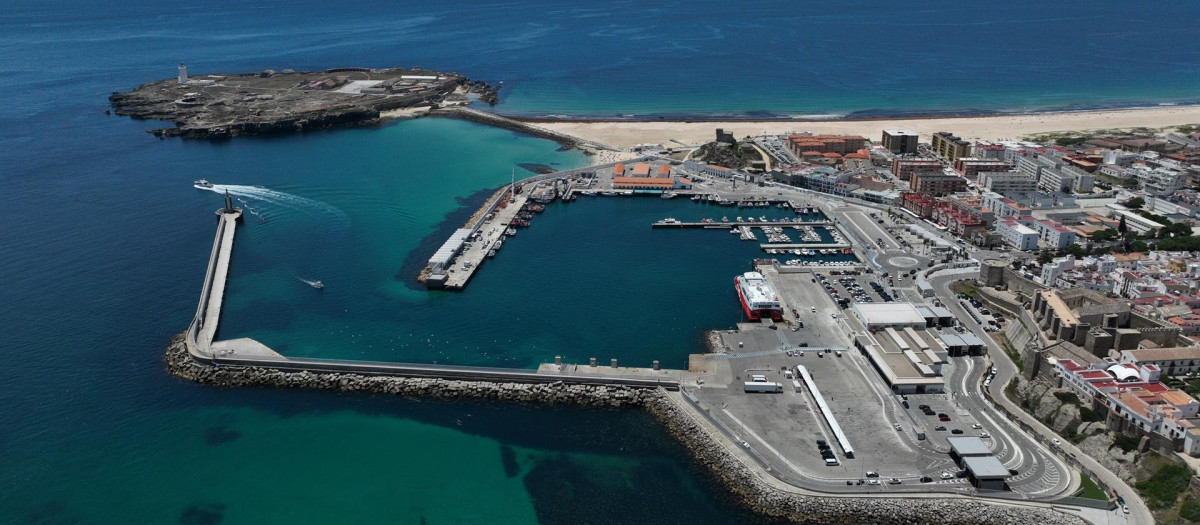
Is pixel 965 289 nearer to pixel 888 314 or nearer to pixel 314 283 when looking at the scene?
pixel 888 314

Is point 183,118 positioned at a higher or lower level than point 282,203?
higher

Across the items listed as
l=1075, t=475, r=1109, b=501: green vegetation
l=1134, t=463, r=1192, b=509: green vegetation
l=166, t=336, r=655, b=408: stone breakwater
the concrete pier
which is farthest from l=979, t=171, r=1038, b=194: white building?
the concrete pier

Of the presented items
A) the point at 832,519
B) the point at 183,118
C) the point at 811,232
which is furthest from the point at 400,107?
the point at 832,519

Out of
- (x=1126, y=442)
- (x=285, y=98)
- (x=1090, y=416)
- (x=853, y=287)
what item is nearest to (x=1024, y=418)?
(x=1090, y=416)

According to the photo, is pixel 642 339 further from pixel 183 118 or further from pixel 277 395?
pixel 183 118

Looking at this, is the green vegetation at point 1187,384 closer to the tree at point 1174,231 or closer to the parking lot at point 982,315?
the parking lot at point 982,315

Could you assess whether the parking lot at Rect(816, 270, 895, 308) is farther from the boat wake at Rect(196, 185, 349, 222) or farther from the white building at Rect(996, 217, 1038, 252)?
the boat wake at Rect(196, 185, 349, 222)

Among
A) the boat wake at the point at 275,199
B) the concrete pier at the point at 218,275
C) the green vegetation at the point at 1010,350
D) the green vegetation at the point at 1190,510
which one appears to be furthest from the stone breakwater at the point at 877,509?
the boat wake at the point at 275,199
